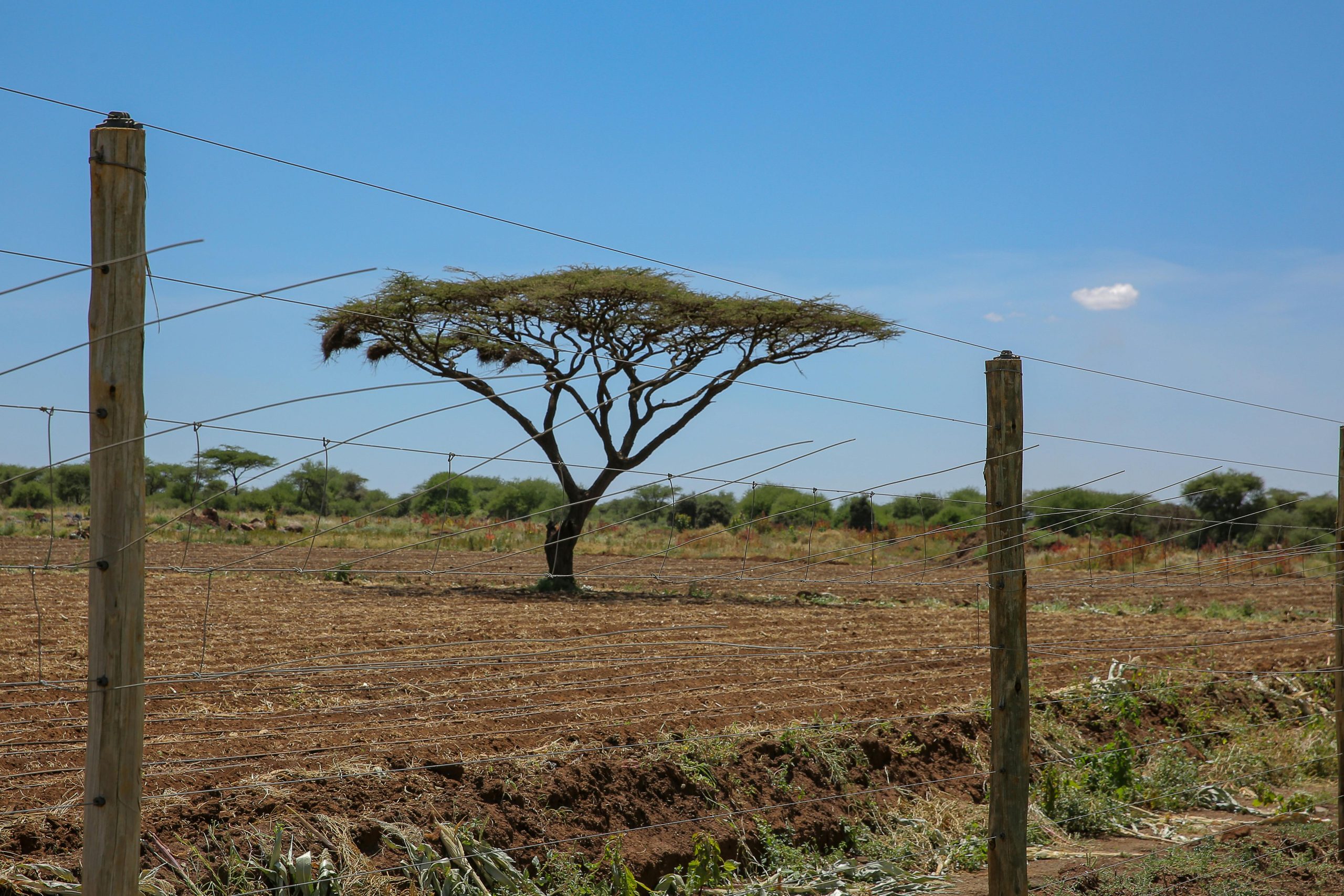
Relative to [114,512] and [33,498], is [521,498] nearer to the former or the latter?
[33,498]

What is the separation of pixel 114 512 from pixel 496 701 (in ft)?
15.6

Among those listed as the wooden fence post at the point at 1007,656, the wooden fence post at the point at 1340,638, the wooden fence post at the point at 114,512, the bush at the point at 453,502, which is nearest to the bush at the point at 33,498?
the bush at the point at 453,502

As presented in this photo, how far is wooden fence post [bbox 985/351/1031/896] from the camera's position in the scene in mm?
3863

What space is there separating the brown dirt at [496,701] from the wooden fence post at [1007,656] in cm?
91

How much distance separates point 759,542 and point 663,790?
82.1ft

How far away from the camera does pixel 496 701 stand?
276 inches

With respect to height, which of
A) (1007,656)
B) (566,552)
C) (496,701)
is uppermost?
(1007,656)

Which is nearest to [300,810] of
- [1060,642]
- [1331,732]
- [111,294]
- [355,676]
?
[111,294]

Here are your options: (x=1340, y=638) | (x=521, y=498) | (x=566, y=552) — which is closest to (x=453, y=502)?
(x=566, y=552)

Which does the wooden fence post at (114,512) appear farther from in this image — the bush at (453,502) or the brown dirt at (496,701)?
the bush at (453,502)

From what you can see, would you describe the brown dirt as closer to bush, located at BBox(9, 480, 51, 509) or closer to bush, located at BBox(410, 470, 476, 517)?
bush, located at BBox(410, 470, 476, 517)

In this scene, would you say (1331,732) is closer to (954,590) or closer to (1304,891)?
(1304,891)

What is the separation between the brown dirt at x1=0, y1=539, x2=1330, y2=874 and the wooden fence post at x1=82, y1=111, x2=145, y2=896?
2.82 feet

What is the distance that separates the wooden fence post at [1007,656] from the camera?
152 inches
